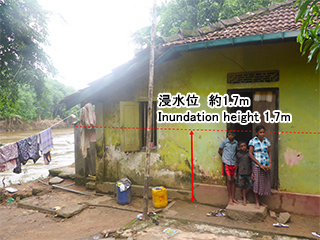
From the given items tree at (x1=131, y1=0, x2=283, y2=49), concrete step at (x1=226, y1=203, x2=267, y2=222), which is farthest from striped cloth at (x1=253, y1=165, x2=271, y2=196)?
tree at (x1=131, y1=0, x2=283, y2=49)

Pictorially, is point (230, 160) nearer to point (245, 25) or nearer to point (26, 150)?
point (245, 25)

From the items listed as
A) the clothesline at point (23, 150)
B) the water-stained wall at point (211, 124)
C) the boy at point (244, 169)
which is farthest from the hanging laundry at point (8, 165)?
the boy at point (244, 169)

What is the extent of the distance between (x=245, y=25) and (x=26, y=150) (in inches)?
246

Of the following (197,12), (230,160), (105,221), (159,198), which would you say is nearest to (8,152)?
(105,221)

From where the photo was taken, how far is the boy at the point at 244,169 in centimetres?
500

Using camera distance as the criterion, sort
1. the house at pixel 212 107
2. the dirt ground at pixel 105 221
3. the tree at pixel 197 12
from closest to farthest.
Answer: the dirt ground at pixel 105 221
the house at pixel 212 107
the tree at pixel 197 12

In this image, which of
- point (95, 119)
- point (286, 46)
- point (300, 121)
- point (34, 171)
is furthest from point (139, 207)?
point (34, 171)

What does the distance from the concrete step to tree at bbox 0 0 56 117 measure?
821 centimetres

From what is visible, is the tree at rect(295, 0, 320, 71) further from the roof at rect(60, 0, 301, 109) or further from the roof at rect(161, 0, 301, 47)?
the roof at rect(161, 0, 301, 47)

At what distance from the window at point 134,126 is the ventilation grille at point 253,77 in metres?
2.12

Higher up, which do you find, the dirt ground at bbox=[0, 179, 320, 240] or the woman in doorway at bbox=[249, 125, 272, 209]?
the woman in doorway at bbox=[249, 125, 272, 209]

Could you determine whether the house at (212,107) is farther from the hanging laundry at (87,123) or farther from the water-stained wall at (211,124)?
the hanging laundry at (87,123)

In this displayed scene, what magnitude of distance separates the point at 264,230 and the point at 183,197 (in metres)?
2.08

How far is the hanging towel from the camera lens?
558 cm
